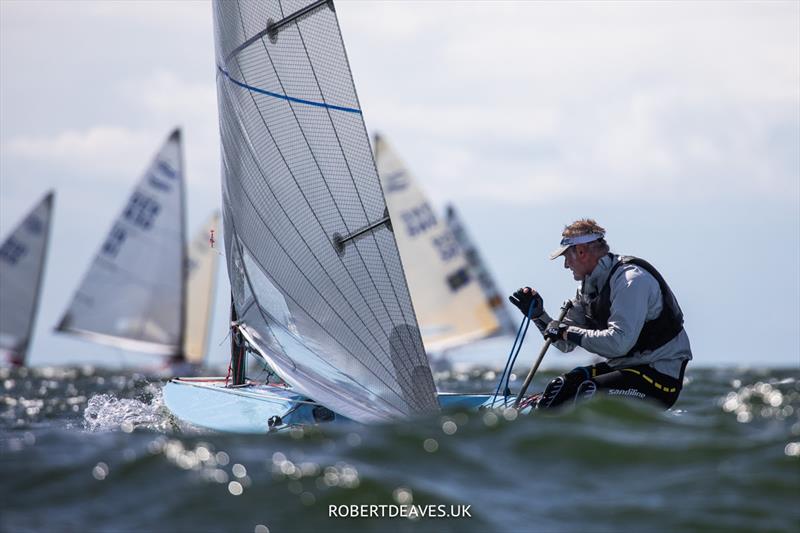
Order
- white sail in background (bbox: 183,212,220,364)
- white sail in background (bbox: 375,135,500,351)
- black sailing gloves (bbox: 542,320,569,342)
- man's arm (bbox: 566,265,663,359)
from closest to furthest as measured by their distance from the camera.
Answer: man's arm (bbox: 566,265,663,359)
black sailing gloves (bbox: 542,320,569,342)
white sail in background (bbox: 375,135,500,351)
white sail in background (bbox: 183,212,220,364)

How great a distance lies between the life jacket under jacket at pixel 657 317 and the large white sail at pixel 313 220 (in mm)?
1187

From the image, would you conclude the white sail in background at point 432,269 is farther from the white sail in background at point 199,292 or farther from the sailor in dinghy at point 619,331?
the sailor in dinghy at point 619,331

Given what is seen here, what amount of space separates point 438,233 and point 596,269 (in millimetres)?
19558

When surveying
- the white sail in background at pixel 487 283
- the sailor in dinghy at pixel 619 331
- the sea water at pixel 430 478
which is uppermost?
the white sail in background at pixel 487 283

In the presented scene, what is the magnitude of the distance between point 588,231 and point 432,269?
19.7 metres

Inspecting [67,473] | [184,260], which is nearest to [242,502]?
[67,473]

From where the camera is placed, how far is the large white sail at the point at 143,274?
26844 millimetres

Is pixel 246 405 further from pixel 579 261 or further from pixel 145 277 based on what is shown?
pixel 145 277

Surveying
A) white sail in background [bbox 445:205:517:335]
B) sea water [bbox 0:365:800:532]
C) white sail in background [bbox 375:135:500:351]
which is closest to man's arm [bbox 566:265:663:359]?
sea water [bbox 0:365:800:532]

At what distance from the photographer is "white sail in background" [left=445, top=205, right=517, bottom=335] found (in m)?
27.6

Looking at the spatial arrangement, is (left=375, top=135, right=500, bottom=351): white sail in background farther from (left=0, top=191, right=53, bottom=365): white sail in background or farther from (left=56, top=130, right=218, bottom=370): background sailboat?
(left=0, top=191, right=53, bottom=365): white sail in background

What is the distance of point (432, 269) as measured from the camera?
26844 millimetres

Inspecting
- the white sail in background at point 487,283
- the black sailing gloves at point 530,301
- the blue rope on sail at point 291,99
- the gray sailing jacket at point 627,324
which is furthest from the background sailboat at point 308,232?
the white sail in background at point 487,283

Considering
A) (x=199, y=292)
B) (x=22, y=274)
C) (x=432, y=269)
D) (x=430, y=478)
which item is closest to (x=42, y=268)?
(x=22, y=274)
